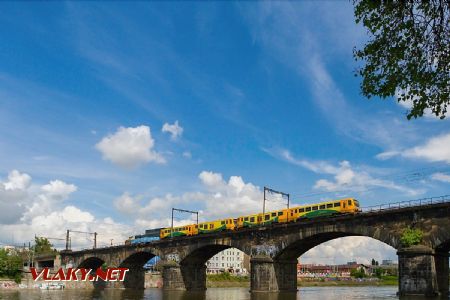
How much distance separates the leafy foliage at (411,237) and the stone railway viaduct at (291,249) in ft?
1.56

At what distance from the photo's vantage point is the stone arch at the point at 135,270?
88.9 m

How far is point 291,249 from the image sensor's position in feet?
189

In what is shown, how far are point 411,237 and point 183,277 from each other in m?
40.0

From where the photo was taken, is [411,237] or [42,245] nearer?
[411,237]

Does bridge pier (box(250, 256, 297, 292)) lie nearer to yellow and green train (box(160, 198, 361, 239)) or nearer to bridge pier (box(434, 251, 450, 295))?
yellow and green train (box(160, 198, 361, 239))

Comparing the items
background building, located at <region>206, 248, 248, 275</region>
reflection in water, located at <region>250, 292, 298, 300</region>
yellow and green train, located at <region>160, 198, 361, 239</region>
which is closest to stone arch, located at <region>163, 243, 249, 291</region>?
yellow and green train, located at <region>160, 198, 361, 239</region>

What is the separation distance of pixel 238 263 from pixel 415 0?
577 feet

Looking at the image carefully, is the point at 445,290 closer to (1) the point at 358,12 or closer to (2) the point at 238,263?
(1) the point at 358,12

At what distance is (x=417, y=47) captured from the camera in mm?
14297

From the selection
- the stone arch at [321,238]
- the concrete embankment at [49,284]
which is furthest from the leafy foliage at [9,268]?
the stone arch at [321,238]

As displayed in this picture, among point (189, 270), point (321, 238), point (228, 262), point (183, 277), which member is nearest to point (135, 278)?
point (189, 270)

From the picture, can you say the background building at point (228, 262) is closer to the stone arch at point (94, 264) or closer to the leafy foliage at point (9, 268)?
the stone arch at point (94, 264)

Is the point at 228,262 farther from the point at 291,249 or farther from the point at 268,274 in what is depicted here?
the point at 291,249

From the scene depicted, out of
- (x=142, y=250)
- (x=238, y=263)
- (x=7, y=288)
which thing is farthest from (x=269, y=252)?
(x=238, y=263)
